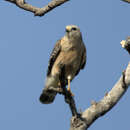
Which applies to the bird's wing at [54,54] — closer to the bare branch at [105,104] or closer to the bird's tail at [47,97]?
the bird's tail at [47,97]

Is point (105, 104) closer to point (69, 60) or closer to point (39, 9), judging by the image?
point (39, 9)

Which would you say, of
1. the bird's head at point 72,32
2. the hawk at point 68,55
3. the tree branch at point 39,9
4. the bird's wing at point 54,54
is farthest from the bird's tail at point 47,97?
the tree branch at point 39,9

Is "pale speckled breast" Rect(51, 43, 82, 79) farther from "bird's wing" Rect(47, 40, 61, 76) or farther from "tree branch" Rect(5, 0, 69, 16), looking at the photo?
"tree branch" Rect(5, 0, 69, 16)

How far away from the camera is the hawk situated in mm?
7301

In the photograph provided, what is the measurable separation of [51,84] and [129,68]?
2751 millimetres

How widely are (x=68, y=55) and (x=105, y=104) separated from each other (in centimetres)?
242

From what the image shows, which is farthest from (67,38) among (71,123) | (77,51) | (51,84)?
(71,123)

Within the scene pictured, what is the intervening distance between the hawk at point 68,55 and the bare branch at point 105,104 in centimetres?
217

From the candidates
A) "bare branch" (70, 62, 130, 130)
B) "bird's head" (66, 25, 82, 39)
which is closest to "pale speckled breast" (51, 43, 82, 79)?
"bird's head" (66, 25, 82, 39)

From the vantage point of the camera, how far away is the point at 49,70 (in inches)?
299

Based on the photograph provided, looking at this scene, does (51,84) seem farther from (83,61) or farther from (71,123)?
(71,123)

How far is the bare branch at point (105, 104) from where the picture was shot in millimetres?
4953

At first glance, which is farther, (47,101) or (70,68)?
(47,101)

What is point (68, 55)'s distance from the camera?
24.0 ft
